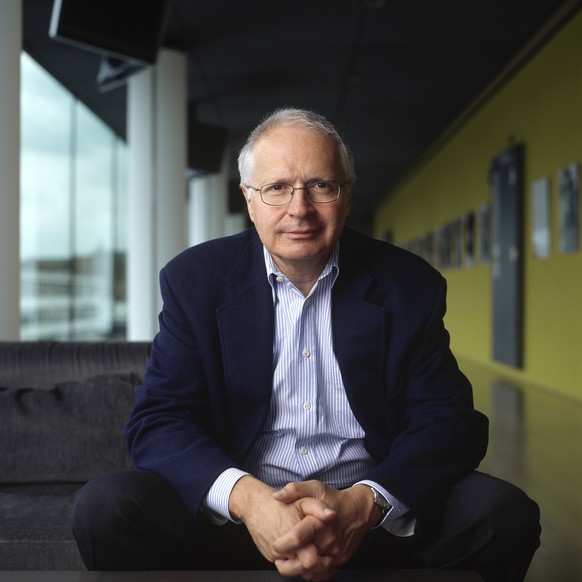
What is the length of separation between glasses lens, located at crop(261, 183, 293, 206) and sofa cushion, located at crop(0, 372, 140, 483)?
0.85 metres

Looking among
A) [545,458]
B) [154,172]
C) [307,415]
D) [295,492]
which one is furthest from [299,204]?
[154,172]

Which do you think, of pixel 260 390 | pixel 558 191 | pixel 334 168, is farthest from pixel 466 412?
pixel 558 191

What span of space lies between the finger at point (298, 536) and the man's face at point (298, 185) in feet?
1.99

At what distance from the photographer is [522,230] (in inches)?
311

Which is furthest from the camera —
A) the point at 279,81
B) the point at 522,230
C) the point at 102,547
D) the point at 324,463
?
the point at 279,81

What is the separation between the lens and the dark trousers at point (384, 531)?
1.49 metres

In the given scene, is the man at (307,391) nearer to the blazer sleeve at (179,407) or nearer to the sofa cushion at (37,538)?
the blazer sleeve at (179,407)

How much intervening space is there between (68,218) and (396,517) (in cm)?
758

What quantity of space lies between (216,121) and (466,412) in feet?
31.4

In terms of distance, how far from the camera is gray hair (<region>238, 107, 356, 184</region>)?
69.0 inches

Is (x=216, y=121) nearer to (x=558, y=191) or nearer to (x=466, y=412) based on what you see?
(x=558, y=191)

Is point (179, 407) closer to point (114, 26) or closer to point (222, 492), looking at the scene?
point (222, 492)

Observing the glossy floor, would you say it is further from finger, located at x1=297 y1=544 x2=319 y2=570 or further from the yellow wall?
finger, located at x1=297 y1=544 x2=319 y2=570

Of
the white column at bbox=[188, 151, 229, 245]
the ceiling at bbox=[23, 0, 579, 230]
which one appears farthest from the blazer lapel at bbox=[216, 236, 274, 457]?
the white column at bbox=[188, 151, 229, 245]
